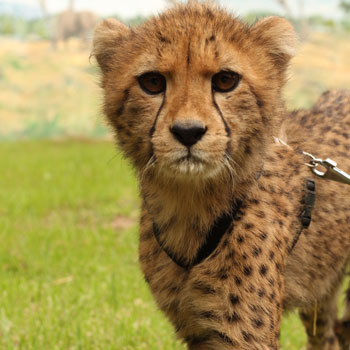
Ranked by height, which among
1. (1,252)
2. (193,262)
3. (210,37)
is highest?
(210,37)

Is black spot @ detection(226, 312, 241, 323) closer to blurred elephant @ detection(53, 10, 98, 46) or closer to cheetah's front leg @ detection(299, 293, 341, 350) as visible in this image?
cheetah's front leg @ detection(299, 293, 341, 350)

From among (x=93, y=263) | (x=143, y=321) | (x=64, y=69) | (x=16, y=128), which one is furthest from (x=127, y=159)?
(x=64, y=69)

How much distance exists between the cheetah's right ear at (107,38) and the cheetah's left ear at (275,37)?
62cm

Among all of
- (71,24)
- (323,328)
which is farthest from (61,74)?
(323,328)

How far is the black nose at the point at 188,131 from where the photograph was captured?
99.4 inches

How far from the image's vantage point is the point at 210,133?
261 centimetres

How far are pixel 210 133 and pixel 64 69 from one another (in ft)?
62.6

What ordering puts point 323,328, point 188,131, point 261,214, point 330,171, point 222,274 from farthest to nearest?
point 323,328 → point 330,171 → point 261,214 → point 222,274 → point 188,131

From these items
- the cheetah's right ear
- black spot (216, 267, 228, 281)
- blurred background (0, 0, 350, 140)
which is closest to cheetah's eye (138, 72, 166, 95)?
the cheetah's right ear

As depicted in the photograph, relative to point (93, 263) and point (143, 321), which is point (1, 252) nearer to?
point (93, 263)

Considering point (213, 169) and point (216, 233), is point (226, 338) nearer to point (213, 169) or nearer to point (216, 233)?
point (216, 233)

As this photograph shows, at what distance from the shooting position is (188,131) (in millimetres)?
2529

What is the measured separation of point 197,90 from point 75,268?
3.59 m

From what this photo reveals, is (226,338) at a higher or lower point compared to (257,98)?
lower
